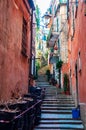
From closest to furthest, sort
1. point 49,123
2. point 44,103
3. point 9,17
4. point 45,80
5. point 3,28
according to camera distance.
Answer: point 3,28
point 9,17
point 49,123
point 44,103
point 45,80

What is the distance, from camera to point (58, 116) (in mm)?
11641

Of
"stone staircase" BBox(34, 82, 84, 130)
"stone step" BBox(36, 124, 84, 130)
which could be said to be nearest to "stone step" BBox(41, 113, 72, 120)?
"stone staircase" BBox(34, 82, 84, 130)

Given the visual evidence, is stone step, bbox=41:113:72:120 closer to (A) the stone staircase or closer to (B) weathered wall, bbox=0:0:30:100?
(A) the stone staircase

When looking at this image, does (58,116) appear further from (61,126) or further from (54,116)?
(61,126)

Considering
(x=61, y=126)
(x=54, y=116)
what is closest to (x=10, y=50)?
(x=61, y=126)

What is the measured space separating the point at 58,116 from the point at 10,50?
3.97 metres

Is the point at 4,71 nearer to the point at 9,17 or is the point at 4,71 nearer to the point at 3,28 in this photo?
the point at 3,28

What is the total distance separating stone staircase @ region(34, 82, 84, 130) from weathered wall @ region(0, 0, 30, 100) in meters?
1.72

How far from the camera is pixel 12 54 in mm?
9844

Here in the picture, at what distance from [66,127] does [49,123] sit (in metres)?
0.94

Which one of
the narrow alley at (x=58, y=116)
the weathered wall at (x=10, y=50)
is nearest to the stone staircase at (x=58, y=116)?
the narrow alley at (x=58, y=116)

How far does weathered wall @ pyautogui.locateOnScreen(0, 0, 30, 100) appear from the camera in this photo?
837cm

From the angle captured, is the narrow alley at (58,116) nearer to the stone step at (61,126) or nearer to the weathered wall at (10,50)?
the stone step at (61,126)

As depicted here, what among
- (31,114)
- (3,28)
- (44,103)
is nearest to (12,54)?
(3,28)
